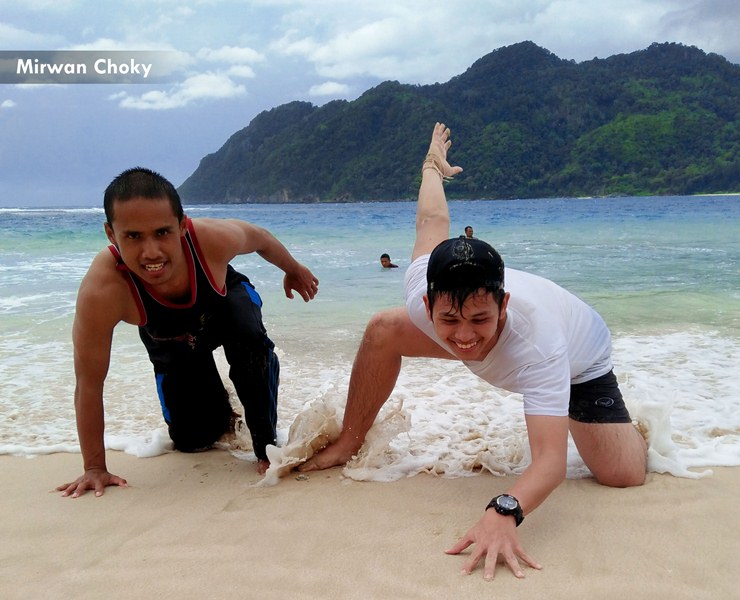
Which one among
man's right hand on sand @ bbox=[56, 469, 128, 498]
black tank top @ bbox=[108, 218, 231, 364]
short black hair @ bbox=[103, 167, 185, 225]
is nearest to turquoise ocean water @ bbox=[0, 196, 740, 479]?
man's right hand on sand @ bbox=[56, 469, 128, 498]

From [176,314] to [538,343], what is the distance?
5.01 feet

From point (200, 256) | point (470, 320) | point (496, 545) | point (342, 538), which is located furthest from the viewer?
point (200, 256)

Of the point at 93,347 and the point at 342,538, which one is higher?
the point at 93,347

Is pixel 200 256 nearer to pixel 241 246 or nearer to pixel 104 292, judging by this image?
pixel 241 246

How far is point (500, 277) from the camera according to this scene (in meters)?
2.22

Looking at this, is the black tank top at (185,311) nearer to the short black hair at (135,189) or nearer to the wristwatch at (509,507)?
the short black hair at (135,189)

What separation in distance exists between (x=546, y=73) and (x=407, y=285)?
87.3m

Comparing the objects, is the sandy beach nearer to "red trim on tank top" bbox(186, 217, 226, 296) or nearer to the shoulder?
the shoulder

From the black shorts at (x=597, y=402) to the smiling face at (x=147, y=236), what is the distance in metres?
1.78

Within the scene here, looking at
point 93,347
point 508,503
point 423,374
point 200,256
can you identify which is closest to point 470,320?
point 508,503

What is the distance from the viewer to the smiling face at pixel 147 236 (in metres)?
2.58

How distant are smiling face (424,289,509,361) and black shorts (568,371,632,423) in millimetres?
795

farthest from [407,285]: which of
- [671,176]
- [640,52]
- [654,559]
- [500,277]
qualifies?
[640,52]

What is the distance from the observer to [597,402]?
9.56ft
